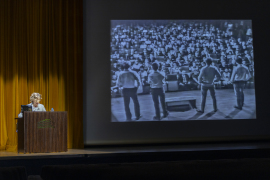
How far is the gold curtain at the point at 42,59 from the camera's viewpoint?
5355mm

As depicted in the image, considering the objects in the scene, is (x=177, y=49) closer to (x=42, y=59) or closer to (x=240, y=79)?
(x=240, y=79)

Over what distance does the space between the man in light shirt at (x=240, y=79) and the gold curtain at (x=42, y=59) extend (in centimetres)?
301

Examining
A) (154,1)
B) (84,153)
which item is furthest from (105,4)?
(84,153)

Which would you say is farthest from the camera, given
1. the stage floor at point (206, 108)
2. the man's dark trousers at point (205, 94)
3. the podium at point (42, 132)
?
the man's dark trousers at point (205, 94)

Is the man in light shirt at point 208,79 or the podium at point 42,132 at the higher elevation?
the man in light shirt at point 208,79

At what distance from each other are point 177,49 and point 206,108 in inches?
50.3

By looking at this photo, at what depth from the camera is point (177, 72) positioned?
5.74m

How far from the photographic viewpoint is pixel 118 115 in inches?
221

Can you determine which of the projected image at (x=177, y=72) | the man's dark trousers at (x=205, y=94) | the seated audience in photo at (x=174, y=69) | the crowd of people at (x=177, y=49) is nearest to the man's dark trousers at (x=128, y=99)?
the projected image at (x=177, y=72)

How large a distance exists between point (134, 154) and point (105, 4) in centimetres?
292

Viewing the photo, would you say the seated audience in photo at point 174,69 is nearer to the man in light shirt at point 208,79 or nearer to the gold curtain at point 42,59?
the man in light shirt at point 208,79

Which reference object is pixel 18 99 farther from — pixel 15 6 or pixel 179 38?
pixel 179 38

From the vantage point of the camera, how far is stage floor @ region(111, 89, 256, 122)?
562cm

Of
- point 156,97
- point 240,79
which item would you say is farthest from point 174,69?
point 240,79
